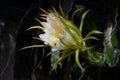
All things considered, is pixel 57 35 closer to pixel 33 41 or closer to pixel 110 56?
pixel 110 56

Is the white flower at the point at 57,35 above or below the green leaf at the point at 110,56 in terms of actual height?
above

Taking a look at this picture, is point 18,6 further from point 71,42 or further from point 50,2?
point 71,42

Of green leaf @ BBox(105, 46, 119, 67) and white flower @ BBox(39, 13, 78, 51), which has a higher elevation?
white flower @ BBox(39, 13, 78, 51)

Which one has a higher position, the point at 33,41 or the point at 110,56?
the point at 33,41

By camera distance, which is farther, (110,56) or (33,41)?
(33,41)

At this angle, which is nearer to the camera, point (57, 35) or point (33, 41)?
point (57, 35)

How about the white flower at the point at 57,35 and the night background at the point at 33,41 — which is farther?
the night background at the point at 33,41

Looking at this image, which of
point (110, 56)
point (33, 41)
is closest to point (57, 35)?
point (110, 56)

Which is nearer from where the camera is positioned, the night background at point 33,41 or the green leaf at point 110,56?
the green leaf at point 110,56
